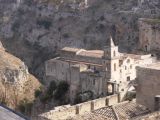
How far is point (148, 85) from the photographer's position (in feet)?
71.4

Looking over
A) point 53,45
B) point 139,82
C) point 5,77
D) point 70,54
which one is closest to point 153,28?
point 70,54

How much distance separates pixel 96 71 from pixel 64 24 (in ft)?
111

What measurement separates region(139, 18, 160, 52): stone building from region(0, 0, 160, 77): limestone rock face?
5.75 meters

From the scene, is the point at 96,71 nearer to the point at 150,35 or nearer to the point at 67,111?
the point at 150,35

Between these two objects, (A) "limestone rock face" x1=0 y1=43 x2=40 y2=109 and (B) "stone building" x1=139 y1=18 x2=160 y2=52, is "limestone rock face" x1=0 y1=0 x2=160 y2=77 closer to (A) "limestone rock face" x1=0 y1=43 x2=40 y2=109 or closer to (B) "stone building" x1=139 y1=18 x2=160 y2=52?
(B) "stone building" x1=139 y1=18 x2=160 y2=52

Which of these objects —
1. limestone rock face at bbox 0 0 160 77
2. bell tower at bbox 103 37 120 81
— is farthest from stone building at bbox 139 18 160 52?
bell tower at bbox 103 37 120 81

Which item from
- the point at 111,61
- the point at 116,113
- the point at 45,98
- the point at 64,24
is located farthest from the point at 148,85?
the point at 64,24

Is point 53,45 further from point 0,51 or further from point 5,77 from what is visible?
point 5,77

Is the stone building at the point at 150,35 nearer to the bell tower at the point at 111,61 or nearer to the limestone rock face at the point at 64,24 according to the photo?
the limestone rock face at the point at 64,24

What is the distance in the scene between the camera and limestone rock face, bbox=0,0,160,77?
65.6 m

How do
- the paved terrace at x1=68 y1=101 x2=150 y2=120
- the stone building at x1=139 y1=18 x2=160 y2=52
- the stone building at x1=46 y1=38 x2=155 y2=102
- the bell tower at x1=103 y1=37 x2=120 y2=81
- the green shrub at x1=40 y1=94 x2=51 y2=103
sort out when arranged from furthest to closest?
the stone building at x1=139 y1=18 x2=160 y2=52
the green shrub at x1=40 y1=94 x2=51 y2=103
the bell tower at x1=103 y1=37 x2=120 y2=81
the stone building at x1=46 y1=38 x2=155 y2=102
the paved terrace at x1=68 y1=101 x2=150 y2=120

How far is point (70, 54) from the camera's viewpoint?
4731cm

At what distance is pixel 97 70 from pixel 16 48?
38.6m

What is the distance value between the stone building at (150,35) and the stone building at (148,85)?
2995 centimetres
